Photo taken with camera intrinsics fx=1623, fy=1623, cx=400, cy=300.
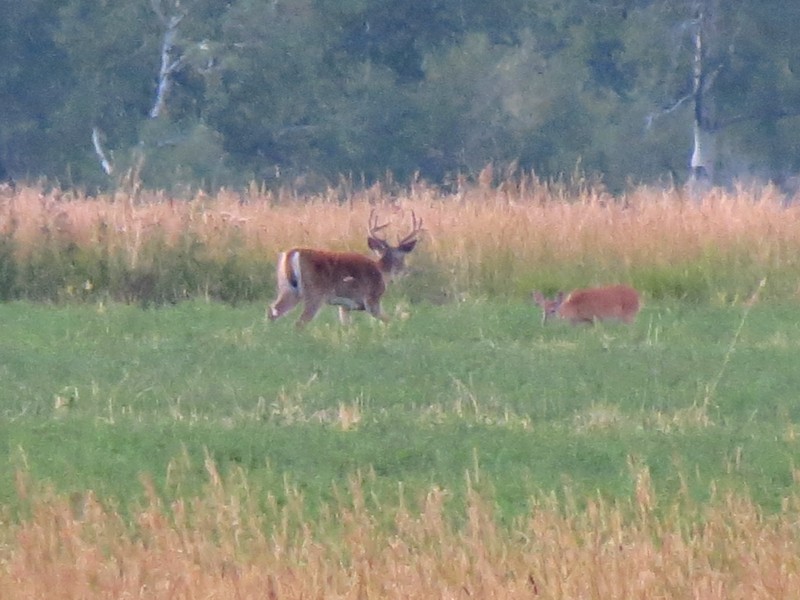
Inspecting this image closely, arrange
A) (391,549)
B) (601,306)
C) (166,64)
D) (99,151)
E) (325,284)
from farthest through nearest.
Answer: (166,64), (99,151), (325,284), (601,306), (391,549)

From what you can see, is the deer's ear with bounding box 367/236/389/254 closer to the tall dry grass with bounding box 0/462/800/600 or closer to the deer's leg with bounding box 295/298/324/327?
the deer's leg with bounding box 295/298/324/327

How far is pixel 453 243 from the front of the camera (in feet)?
47.2

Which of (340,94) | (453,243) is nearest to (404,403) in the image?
(453,243)

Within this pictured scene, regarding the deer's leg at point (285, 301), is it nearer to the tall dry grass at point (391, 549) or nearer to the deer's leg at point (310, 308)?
the deer's leg at point (310, 308)

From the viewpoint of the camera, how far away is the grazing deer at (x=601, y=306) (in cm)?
1127

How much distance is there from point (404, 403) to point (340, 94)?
22.6 metres

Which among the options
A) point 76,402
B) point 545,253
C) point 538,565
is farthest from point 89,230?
point 538,565

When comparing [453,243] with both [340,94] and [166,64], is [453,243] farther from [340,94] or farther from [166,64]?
[340,94]

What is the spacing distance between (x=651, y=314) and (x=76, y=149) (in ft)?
63.0

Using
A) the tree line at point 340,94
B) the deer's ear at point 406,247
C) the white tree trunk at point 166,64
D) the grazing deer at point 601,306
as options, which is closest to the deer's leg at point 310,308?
the deer's ear at point 406,247

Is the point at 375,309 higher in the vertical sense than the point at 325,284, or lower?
lower

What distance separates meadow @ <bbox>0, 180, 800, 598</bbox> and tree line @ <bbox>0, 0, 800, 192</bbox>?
14.5 meters

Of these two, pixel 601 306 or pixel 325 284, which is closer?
pixel 601 306

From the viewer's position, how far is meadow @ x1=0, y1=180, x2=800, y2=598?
5.57 meters
